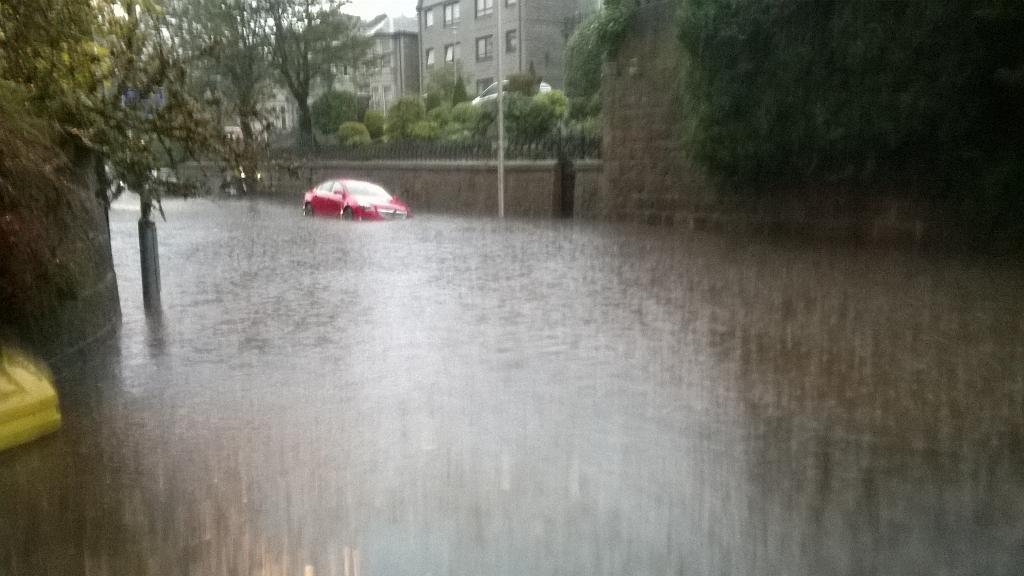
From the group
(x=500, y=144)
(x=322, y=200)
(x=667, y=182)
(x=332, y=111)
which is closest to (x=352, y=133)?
(x=332, y=111)

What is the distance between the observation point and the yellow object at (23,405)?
5.52m

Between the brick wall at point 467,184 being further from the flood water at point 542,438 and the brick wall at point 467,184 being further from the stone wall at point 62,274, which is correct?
the flood water at point 542,438

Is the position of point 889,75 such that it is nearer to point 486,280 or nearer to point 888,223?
point 888,223

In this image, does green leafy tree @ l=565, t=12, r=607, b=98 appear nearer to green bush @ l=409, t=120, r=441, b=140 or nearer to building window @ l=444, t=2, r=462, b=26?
green bush @ l=409, t=120, r=441, b=140

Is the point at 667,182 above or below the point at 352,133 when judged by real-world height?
below

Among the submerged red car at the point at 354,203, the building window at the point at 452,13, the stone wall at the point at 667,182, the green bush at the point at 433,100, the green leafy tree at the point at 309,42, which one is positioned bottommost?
the submerged red car at the point at 354,203

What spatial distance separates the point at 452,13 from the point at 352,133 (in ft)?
70.8

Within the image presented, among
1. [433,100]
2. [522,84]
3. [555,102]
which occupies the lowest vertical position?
[555,102]

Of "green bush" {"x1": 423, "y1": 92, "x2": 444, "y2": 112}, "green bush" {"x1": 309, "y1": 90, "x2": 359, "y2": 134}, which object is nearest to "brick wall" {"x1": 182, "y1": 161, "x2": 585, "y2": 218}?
"green bush" {"x1": 423, "y1": 92, "x2": 444, "y2": 112}

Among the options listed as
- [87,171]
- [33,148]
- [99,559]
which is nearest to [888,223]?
[87,171]

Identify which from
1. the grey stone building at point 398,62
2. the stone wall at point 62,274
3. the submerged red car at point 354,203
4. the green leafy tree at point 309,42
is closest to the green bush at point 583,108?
the submerged red car at point 354,203

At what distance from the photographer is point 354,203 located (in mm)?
27641

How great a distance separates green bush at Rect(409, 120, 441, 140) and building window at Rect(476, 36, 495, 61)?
19.3 metres

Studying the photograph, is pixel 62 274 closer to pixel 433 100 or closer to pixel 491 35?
pixel 433 100
